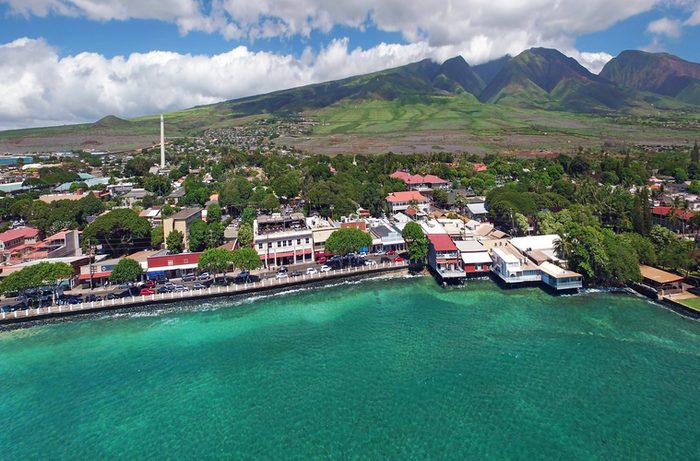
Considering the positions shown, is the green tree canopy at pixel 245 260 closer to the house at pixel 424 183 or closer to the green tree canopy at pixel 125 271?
the green tree canopy at pixel 125 271

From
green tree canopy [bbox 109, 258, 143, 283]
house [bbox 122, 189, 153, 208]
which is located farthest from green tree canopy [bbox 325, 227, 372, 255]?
house [bbox 122, 189, 153, 208]

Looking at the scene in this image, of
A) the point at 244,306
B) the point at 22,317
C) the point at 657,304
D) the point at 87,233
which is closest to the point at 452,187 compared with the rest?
the point at 657,304

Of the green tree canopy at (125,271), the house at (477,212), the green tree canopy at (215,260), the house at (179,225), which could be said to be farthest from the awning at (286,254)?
the house at (477,212)

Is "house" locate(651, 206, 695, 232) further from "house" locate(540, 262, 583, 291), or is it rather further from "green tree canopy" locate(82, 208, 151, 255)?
"green tree canopy" locate(82, 208, 151, 255)

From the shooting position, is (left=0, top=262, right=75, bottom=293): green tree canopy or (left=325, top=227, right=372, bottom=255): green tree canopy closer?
(left=0, top=262, right=75, bottom=293): green tree canopy

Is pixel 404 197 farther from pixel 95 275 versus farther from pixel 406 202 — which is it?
pixel 95 275

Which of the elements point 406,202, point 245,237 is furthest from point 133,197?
point 406,202
